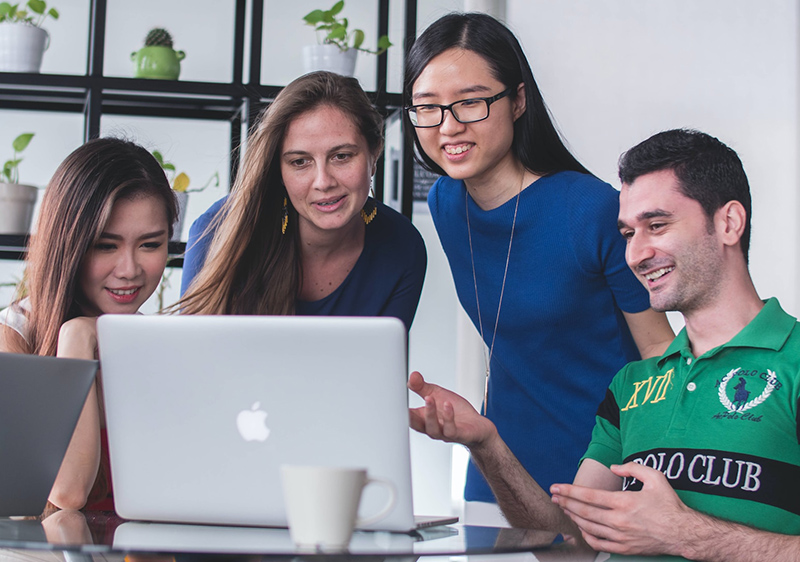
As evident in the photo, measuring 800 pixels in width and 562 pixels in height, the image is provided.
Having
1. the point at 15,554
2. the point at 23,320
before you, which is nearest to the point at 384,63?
the point at 23,320

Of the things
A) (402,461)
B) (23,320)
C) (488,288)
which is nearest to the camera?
(402,461)

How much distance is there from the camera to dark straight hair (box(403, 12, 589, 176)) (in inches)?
69.2

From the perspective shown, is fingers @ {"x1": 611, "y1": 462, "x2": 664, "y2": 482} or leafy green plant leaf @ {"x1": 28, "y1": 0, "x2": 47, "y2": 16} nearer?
fingers @ {"x1": 611, "y1": 462, "x2": 664, "y2": 482}

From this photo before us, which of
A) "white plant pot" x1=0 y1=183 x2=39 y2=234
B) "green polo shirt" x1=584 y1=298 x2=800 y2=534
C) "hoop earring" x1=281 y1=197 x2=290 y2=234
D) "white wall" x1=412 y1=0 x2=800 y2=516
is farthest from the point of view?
"white wall" x1=412 y1=0 x2=800 y2=516

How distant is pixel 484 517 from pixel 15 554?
0.92 m

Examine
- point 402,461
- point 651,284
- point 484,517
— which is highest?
point 651,284

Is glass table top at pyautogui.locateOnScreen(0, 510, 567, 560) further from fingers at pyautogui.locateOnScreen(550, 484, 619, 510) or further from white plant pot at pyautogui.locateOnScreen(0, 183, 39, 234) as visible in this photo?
white plant pot at pyautogui.locateOnScreen(0, 183, 39, 234)

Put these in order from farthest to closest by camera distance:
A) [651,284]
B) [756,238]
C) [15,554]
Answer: [756,238] < [651,284] < [15,554]

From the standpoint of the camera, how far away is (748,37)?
3.18m

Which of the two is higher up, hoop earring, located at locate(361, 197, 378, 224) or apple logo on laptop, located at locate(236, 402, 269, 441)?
hoop earring, located at locate(361, 197, 378, 224)

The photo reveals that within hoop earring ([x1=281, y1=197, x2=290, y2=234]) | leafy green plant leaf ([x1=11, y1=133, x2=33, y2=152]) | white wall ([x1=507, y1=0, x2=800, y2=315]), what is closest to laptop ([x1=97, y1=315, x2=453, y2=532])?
hoop earring ([x1=281, y1=197, x2=290, y2=234])

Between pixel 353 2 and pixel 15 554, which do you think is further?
pixel 353 2

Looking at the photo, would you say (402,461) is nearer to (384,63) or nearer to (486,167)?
(486,167)

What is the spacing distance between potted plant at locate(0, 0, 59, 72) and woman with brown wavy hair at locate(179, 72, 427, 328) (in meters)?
1.03
